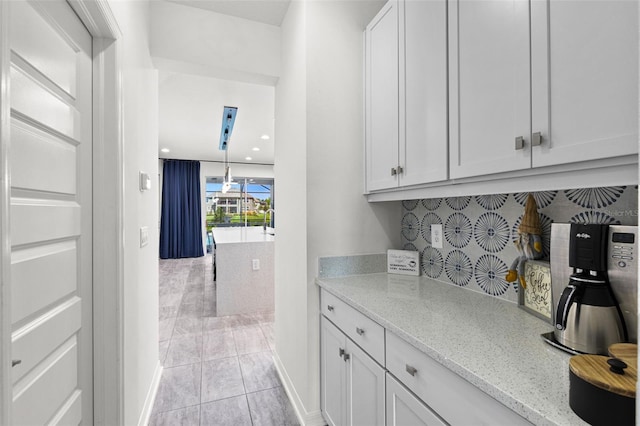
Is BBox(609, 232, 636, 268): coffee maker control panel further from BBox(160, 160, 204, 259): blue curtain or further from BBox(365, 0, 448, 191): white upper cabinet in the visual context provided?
BBox(160, 160, 204, 259): blue curtain

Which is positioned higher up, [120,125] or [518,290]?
[120,125]

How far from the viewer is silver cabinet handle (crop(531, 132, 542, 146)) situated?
88cm

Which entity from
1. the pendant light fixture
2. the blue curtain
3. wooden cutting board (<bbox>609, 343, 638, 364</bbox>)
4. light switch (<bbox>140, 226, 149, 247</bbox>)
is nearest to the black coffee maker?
wooden cutting board (<bbox>609, 343, 638, 364</bbox>)

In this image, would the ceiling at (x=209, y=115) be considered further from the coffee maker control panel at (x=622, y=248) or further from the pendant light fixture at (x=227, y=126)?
the coffee maker control panel at (x=622, y=248)

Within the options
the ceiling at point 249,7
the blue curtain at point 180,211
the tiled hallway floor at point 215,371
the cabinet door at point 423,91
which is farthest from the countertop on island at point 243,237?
the blue curtain at point 180,211

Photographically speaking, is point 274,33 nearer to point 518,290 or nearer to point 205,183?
point 518,290

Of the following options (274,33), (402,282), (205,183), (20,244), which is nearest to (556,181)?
(402,282)

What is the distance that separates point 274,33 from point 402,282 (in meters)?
1.86

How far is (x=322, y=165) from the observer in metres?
1.76

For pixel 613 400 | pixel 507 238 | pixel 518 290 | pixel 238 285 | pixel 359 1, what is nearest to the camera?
pixel 613 400

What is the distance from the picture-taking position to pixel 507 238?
134 centimetres

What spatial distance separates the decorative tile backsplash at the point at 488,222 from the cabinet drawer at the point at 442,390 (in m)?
0.59

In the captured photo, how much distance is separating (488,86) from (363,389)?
1233mm

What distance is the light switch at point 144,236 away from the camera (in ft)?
5.73
